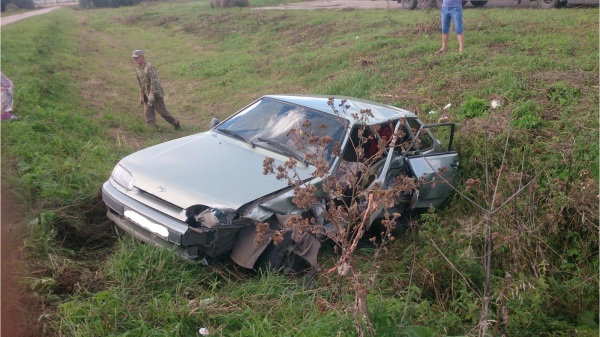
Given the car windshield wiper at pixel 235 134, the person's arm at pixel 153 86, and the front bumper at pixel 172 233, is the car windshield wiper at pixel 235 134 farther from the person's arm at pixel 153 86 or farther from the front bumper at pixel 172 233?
the person's arm at pixel 153 86

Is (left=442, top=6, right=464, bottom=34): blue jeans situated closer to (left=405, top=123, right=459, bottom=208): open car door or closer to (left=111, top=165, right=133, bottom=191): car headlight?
(left=405, top=123, right=459, bottom=208): open car door

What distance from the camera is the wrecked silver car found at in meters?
4.21

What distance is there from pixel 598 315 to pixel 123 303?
3611 mm

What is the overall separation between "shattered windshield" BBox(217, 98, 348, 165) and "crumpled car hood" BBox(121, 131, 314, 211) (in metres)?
0.13

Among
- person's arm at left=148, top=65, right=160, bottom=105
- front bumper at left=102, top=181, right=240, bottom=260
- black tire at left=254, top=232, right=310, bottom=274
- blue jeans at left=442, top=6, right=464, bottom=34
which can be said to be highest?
blue jeans at left=442, top=6, right=464, bottom=34

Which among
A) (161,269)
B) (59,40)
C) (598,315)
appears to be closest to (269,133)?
(161,269)

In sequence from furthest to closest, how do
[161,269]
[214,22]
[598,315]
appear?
[214,22], [598,315], [161,269]

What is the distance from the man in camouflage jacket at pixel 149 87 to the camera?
927 centimetres

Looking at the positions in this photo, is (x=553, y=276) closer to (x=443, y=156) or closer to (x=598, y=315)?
(x=598, y=315)

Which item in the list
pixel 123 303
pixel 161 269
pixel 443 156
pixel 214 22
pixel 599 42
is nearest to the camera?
pixel 123 303

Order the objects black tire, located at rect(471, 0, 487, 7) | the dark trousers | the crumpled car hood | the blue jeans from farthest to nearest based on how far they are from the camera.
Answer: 1. black tire, located at rect(471, 0, 487, 7)
2. the blue jeans
3. the dark trousers
4. the crumpled car hood

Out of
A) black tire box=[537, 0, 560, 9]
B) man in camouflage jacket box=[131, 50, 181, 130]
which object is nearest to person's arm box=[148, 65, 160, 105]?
man in camouflage jacket box=[131, 50, 181, 130]

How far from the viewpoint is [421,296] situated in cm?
472

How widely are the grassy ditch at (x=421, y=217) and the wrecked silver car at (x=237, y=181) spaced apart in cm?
23
